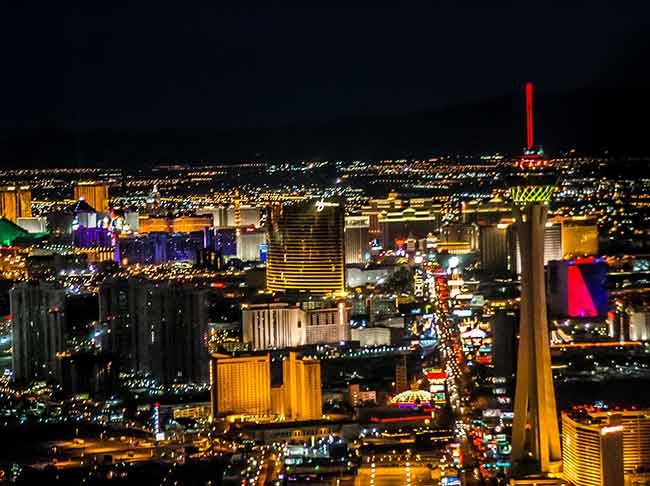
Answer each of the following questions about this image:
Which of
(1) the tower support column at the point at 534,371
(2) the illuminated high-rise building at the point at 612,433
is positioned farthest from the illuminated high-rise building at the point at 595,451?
(1) the tower support column at the point at 534,371

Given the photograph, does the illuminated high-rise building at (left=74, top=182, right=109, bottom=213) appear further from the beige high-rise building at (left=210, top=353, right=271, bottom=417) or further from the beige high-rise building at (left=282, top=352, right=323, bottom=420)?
the beige high-rise building at (left=282, top=352, right=323, bottom=420)

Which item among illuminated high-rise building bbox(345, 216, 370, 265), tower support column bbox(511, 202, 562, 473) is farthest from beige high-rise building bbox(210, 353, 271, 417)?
illuminated high-rise building bbox(345, 216, 370, 265)

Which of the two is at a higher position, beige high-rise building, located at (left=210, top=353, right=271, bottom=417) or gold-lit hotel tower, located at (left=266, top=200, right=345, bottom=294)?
gold-lit hotel tower, located at (left=266, top=200, right=345, bottom=294)

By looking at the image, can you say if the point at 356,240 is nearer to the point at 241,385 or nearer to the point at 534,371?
the point at 241,385

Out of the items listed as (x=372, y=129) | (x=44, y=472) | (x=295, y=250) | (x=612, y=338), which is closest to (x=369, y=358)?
(x=612, y=338)

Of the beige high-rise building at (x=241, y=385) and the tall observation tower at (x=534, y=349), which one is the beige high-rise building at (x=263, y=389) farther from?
the tall observation tower at (x=534, y=349)

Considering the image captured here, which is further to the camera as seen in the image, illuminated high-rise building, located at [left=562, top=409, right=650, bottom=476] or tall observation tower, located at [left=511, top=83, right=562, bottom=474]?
tall observation tower, located at [left=511, top=83, right=562, bottom=474]
